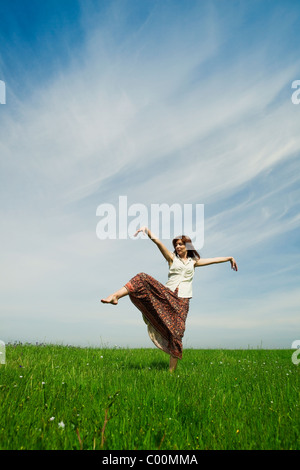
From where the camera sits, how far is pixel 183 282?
9.09m

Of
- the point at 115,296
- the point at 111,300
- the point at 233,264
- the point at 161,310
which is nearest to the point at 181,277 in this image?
the point at 161,310

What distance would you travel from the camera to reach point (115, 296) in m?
7.47

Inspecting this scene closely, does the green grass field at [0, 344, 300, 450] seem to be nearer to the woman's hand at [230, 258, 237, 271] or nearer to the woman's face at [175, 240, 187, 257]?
the woman's hand at [230, 258, 237, 271]

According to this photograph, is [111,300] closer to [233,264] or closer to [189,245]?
[189,245]

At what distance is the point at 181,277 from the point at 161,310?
981mm

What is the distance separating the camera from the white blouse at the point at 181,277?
356 inches

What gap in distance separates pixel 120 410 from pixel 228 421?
132 centimetres

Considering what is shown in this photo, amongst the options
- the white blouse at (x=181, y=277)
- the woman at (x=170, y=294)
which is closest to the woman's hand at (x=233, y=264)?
the woman at (x=170, y=294)

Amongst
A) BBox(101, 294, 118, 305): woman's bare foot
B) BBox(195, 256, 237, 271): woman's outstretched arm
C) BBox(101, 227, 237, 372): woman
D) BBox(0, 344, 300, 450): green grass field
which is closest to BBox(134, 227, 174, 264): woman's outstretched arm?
BBox(101, 227, 237, 372): woman

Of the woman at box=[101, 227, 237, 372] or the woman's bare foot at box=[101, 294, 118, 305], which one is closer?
the woman's bare foot at box=[101, 294, 118, 305]

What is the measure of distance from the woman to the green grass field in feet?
4.03

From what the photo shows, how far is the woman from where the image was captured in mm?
8367

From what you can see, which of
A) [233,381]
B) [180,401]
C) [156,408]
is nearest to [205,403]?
[180,401]
